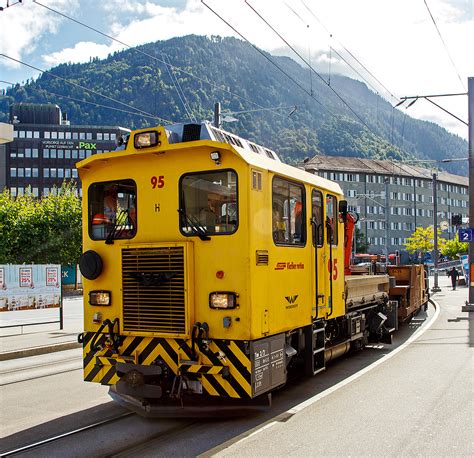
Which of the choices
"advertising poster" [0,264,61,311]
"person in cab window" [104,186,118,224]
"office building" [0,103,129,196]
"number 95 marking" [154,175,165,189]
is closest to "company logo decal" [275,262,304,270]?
"number 95 marking" [154,175,165,189]

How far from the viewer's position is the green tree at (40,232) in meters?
45.6

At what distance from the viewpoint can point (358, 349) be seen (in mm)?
11656

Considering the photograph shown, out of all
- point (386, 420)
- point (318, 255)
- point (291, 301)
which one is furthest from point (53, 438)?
point (318, 255)

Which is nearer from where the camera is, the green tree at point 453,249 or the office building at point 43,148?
the green tree at point 453,249

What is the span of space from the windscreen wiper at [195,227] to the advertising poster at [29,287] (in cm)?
924

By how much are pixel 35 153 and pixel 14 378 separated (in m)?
96.7

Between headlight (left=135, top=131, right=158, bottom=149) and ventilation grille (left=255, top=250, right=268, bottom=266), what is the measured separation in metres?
1.81

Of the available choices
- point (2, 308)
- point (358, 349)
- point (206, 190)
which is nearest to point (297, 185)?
point (206, 190)

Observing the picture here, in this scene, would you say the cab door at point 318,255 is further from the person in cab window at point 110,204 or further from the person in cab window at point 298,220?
the person in cab window at point 110,204

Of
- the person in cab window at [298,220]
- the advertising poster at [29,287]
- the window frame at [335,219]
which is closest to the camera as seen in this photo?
the person in cab window at [298,220]

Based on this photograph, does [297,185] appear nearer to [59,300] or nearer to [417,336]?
[417,336]

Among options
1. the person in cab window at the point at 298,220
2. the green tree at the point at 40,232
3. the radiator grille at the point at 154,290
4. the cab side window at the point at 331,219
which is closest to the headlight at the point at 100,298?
the radiator grille at the point at 154,290

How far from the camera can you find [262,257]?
22.6 ft

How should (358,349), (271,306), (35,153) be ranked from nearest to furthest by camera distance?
(271,306), (358,349), (35,153)
